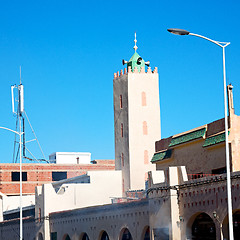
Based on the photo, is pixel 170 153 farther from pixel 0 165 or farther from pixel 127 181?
pixel 0 165

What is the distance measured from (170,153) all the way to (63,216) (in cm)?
1401

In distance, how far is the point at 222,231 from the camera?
34.1m

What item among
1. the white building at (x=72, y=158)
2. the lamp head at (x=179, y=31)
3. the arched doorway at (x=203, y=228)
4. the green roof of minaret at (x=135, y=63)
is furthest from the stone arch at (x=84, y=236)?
the white building at (x=72, y=158)

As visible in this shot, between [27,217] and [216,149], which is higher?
[216,149]

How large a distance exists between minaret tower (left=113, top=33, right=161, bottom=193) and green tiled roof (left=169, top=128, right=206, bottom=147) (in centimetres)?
2710

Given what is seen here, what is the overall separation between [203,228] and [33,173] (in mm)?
67544

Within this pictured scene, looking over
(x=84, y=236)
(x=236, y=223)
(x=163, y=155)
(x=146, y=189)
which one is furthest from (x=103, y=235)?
(x=236, y=223)

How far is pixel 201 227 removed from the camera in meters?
37.1

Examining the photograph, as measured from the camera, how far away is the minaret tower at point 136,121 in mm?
74375

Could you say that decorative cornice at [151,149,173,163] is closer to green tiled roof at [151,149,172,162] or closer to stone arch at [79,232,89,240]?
green tiled roof at [151,149,172,162]

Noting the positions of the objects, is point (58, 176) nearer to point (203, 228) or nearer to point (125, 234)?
point (125, 234)

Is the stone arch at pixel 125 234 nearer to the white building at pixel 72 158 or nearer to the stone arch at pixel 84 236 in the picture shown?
the stone arch at pixel 84 236

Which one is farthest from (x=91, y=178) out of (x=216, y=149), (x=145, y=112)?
(x=216, y=149)

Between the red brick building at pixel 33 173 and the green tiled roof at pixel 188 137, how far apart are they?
56422mm
